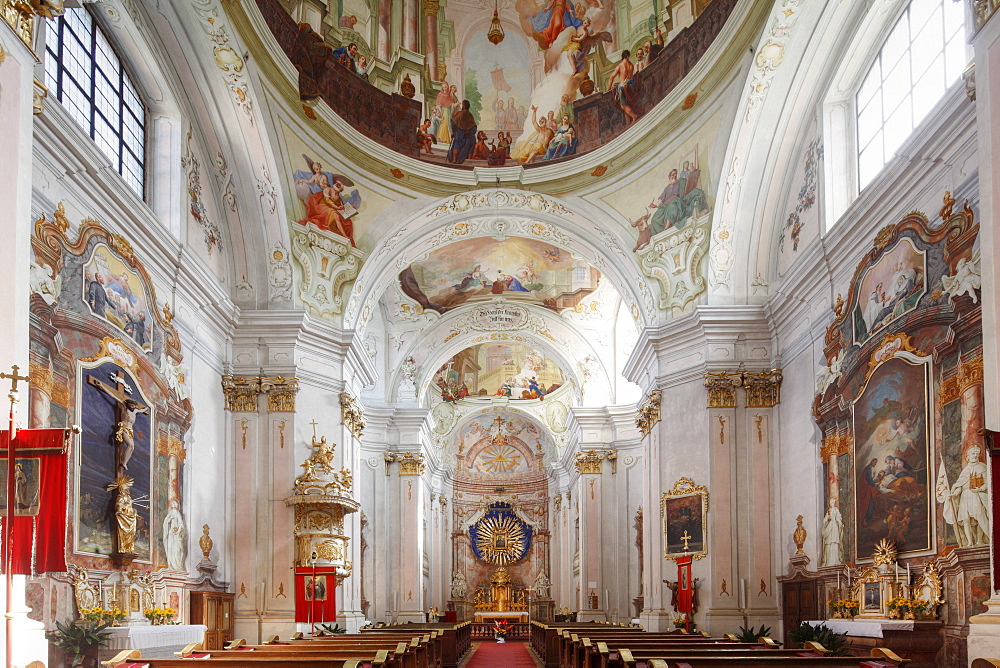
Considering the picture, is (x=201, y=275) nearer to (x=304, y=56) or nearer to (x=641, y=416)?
(x=304, y=56)

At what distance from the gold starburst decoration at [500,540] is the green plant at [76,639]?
31049 mm

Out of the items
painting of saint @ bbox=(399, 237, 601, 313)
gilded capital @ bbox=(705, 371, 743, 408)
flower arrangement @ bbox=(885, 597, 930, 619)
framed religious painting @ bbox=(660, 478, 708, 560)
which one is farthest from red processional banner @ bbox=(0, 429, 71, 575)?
painting of saint @ bbox=(399, 237, 601, 313)

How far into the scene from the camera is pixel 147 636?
1198 cm

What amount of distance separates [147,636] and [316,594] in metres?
6.55

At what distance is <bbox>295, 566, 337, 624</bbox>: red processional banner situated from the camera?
18156mm

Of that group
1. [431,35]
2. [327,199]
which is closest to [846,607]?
[327,199]

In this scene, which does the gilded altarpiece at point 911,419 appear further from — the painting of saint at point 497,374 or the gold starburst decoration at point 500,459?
the gold starburst decoration at point 500,459

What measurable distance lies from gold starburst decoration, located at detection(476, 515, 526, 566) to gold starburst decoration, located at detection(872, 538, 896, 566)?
96.8 ft

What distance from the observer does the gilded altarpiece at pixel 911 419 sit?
10.6m

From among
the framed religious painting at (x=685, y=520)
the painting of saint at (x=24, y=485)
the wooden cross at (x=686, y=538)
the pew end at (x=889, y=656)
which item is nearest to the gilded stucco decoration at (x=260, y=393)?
the framed religious painting at (x=685, y=520)

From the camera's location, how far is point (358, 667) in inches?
338

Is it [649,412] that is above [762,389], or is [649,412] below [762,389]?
below

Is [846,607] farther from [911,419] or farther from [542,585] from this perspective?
[542,585]

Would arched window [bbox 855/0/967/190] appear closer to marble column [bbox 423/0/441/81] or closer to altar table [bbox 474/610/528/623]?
marble column [bbox 423/0/441/81]
